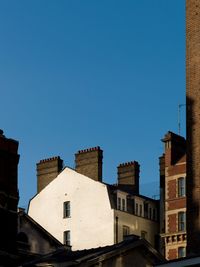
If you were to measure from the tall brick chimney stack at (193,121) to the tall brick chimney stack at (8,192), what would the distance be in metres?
13.3

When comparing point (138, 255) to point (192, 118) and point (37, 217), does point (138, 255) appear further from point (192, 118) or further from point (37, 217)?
point (37, 217)

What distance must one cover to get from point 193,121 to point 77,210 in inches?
1856

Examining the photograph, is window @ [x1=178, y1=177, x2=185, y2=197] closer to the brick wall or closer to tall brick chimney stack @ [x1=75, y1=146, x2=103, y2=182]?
the brick wall

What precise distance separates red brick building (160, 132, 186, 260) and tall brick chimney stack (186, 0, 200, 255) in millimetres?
43214

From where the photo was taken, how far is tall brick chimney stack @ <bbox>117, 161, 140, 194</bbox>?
9744cm

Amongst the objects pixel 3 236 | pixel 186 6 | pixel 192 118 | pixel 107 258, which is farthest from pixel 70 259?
pixel 186 6

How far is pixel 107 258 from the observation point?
175ft

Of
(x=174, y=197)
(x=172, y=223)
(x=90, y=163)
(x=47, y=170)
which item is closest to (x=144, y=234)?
(x=172, y=223)

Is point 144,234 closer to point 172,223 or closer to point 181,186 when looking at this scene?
point 172,223

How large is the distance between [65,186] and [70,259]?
45.3 m

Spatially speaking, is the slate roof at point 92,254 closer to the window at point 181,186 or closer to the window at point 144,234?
the window at point 181,186

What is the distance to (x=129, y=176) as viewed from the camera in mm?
98188

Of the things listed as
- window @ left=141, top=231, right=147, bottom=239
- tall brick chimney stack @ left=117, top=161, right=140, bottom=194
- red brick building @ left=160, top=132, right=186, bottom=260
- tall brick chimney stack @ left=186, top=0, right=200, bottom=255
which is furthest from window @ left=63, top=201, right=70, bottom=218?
tall brick chimney stack @ left=186, top=0, right=200, bottom=255

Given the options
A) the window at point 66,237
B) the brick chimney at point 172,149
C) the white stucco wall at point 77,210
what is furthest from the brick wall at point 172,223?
the window at point 66,237
